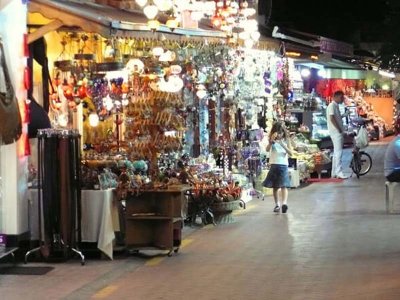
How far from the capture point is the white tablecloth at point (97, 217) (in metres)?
10.6

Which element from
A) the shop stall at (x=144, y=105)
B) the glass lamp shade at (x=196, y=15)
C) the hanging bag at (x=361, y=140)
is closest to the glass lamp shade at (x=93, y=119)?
the shop stall at (x=144, y=105)

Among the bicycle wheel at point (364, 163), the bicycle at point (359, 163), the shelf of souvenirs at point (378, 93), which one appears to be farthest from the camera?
the shelf of souvenirs at point (378, 93)

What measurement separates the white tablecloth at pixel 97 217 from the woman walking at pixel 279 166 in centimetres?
474

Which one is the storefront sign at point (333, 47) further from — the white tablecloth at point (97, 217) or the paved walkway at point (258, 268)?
the white tablecloth at point (97, 217)

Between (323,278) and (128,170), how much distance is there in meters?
3.54

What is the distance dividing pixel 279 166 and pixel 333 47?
13.1 m

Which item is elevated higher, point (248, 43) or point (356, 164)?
point (248, 43)

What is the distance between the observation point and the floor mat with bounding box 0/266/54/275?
9930 mm

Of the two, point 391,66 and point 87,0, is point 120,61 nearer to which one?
point 87,0

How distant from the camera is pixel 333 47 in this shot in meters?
27.3

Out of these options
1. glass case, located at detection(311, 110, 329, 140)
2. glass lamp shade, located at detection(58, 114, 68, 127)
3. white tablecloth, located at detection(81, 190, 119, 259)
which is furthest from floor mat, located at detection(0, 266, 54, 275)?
glass case, located at detection(311, 110, 329, 140)

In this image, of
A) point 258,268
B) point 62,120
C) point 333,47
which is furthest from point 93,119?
point 333,47

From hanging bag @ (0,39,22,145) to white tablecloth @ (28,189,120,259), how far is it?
1090 mm

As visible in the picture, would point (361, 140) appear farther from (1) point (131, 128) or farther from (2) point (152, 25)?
(2) point (152, 25)
